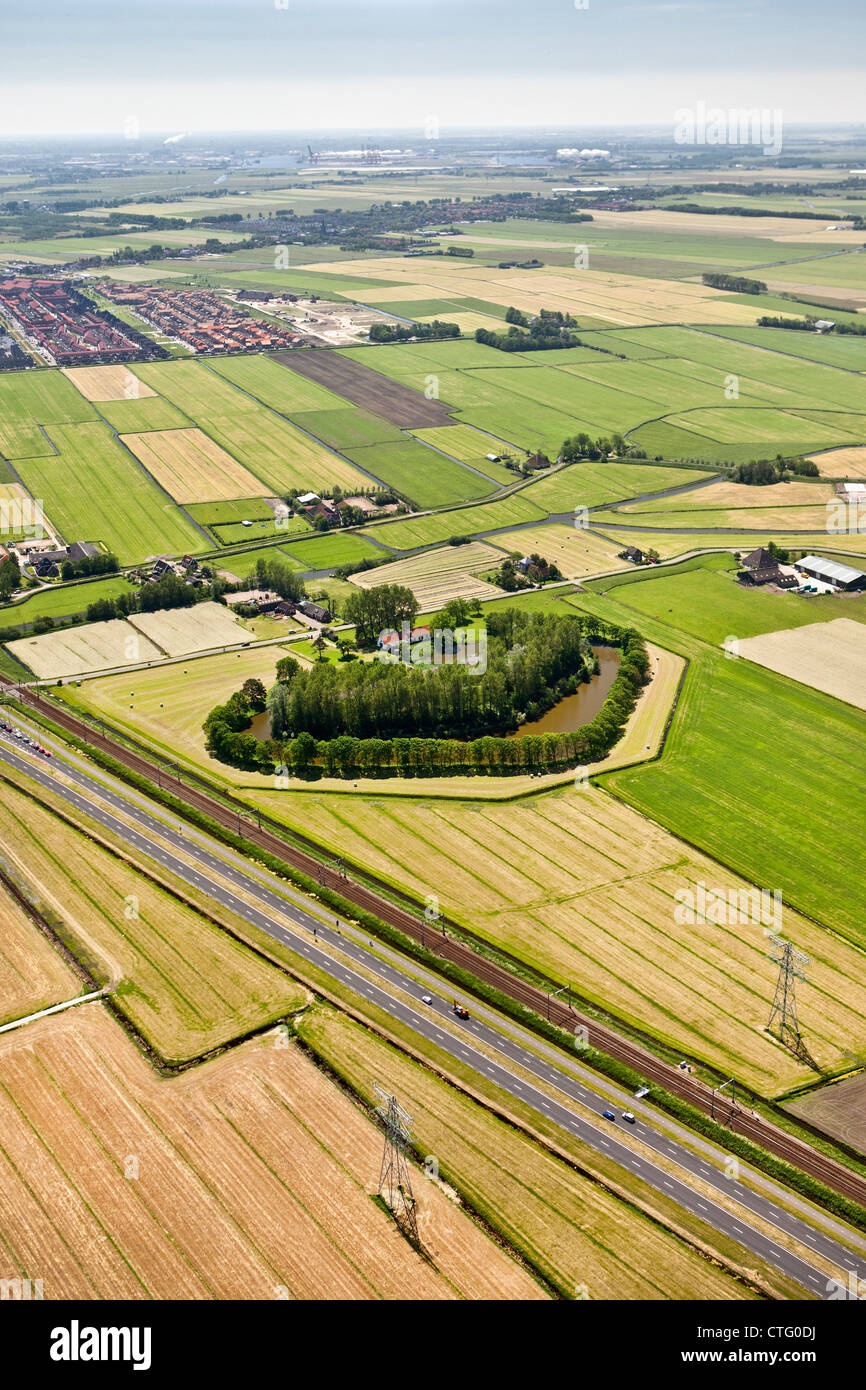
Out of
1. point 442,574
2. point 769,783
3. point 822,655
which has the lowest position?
point 769,783

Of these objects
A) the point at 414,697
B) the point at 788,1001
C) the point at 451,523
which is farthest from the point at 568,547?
the point at 788,1001

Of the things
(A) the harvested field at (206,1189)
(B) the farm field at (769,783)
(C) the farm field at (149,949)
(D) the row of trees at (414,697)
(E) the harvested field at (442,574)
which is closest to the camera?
(A) the harvested field at (206,1189)

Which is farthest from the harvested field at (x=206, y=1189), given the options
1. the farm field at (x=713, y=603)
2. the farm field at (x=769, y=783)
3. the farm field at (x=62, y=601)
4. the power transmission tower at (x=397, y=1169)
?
the farm field at (x=713, y=603)

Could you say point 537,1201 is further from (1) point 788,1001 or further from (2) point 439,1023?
(1) point 788,1001

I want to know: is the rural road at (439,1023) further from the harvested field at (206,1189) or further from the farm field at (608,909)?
the harvested field at (206,1189)

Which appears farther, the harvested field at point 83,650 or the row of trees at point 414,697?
the harvested field at point 83,650

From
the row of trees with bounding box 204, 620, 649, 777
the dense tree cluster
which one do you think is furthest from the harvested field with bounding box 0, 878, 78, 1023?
the dense tree cluster
